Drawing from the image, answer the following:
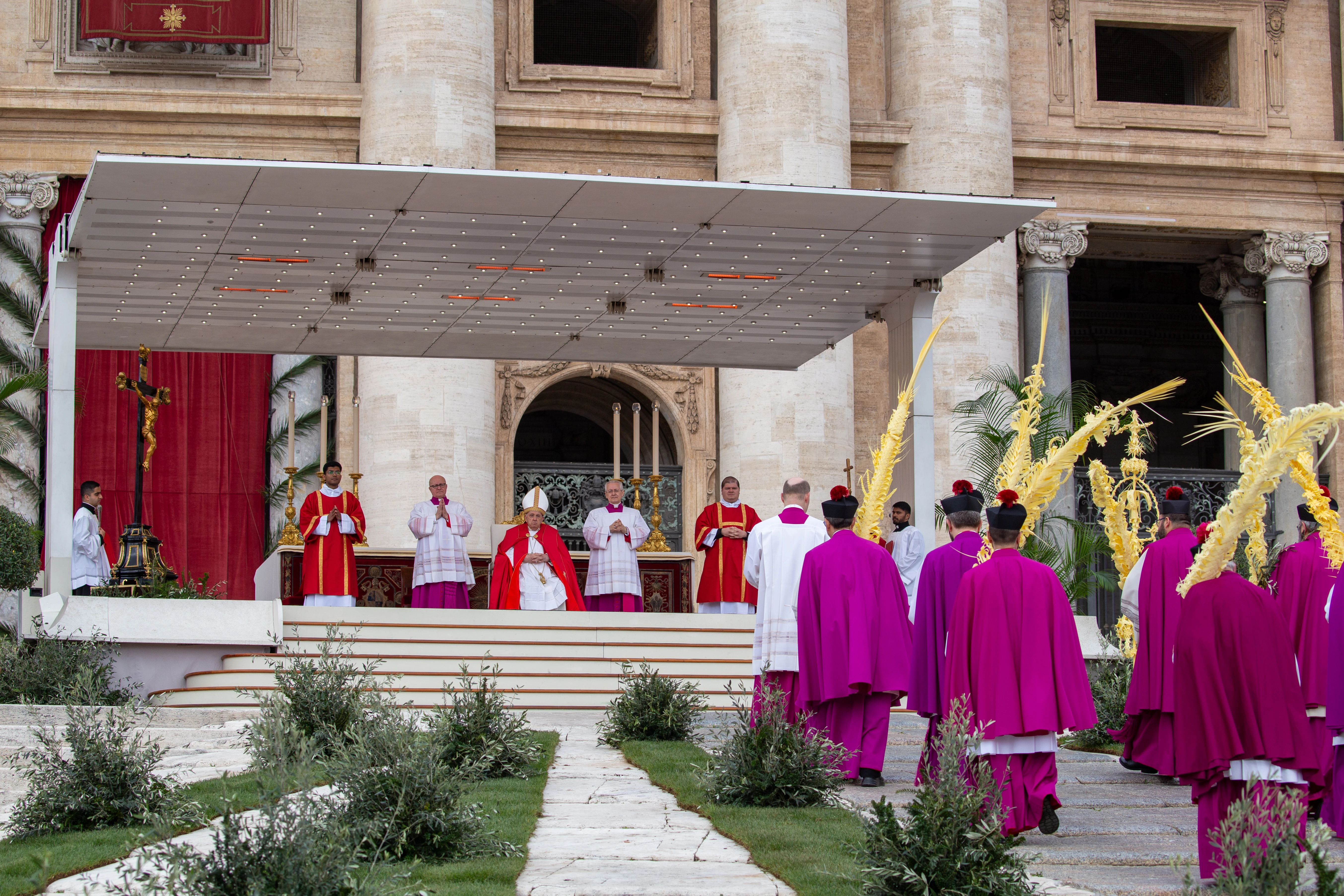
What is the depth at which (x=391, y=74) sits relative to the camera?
21188 mm

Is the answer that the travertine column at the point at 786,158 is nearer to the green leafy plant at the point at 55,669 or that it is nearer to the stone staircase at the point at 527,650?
the stone staircase at the point at 527,650

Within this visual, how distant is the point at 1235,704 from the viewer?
6562 mm

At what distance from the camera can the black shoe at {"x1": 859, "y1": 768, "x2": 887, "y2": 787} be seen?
30.4ft

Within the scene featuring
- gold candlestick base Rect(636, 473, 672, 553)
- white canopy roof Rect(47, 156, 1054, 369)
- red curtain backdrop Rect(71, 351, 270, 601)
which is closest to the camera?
white canopy roof Rect(47, 156, 1054, 369)

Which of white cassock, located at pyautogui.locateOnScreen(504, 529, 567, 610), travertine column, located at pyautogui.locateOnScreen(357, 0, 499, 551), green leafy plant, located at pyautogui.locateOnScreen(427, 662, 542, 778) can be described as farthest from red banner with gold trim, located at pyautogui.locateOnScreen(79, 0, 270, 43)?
green leafy plant, located at pyautogui.locateOnScreen(427, 662, 542, 778)

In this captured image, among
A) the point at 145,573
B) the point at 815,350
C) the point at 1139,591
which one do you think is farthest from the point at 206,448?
the point at 1139,591

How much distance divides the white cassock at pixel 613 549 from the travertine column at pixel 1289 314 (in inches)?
427

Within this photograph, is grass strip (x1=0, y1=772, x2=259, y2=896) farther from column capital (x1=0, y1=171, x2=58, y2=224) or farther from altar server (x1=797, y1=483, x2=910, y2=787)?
column capital (x1=0, y1=171, x2=58, y2=224)

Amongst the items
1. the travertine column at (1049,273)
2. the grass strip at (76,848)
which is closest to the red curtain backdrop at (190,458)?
the travertine column at (1049,273)

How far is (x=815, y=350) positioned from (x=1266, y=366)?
33.6ft

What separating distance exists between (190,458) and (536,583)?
7.20m

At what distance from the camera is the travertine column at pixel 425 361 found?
67.6ft

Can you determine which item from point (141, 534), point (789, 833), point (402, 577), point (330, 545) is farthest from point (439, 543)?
point (789, 833)

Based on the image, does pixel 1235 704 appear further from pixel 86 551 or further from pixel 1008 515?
pixel 86 551
